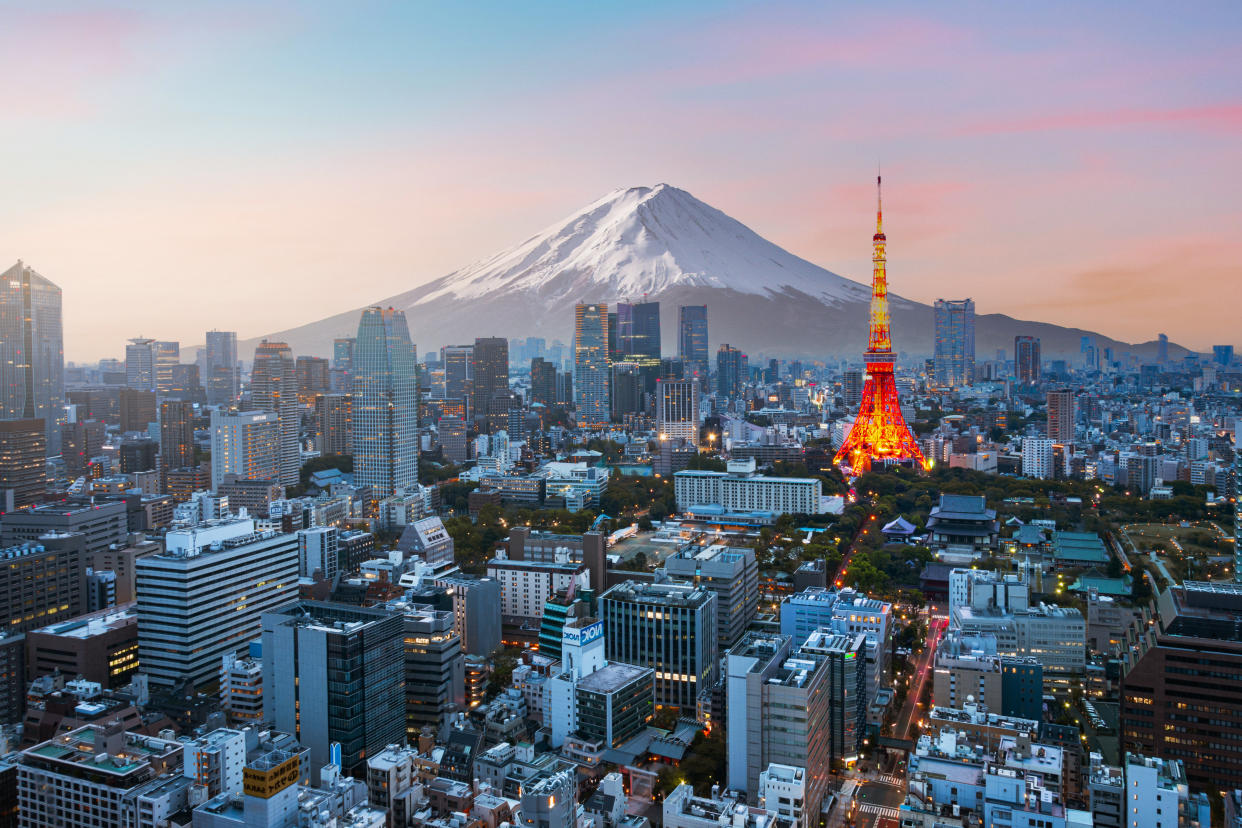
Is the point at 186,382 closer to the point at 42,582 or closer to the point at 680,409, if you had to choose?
the point at 680,409

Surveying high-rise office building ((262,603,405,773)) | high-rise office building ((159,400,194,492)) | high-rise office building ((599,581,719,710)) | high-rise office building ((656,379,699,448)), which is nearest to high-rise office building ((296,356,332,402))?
high-rise office building ((159,400,194,492))

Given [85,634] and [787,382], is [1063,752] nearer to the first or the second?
[85,634]

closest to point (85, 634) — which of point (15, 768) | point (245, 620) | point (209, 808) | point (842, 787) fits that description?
point (245, 620)

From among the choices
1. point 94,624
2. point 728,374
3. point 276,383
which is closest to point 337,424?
point 276,383

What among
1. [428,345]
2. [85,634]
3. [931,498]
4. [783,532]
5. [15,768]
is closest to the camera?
[15,768]

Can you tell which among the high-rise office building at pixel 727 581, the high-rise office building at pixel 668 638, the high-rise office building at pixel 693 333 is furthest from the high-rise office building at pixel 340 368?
the high-rise office building at pixel 668 638

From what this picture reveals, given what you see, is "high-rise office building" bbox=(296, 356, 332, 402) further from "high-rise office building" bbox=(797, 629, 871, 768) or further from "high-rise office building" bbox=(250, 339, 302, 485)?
"high-rise office building" bbox=(797, 629, 871, 768)

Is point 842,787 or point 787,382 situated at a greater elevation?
point 787,382

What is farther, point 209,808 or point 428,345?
point 428,345
